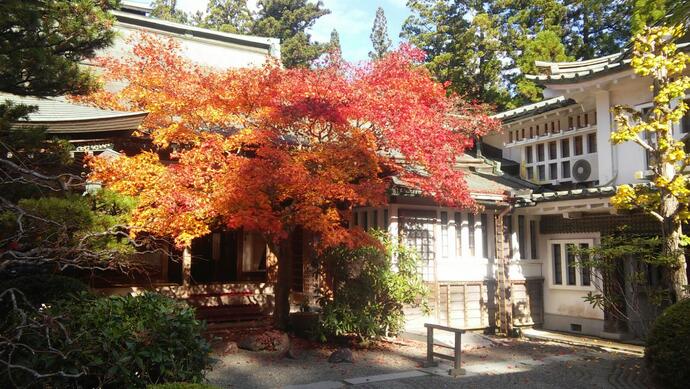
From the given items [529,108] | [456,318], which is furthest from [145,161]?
[529,108]

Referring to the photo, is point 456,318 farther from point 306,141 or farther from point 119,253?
point 119,253

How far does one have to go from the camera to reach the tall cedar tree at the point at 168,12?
46.2m

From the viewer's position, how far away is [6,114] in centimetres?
705

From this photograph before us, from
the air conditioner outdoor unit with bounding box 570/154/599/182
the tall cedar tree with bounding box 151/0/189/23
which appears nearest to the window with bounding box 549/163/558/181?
the air conditioner outdoor unit with bounding box 570/154/599/182

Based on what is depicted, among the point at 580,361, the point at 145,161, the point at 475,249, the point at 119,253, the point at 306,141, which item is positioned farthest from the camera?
the point at 475,249

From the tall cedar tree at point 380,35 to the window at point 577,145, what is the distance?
111 ft

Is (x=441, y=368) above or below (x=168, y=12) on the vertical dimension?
below

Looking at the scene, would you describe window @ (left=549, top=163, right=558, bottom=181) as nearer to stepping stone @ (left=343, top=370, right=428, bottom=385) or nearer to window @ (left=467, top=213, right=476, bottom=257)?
window @ (left=467, top=213, right=476, bottom=257)

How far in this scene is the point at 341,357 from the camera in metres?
10.2

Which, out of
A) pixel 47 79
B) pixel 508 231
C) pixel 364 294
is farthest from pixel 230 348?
pixel 508 231

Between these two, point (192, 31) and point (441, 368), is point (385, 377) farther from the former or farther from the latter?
point (192, 31)

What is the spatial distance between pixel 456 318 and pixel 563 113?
7.04 metres

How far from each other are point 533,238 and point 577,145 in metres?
3.10

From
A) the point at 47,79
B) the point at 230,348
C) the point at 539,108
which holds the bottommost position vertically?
the point at 230,348
